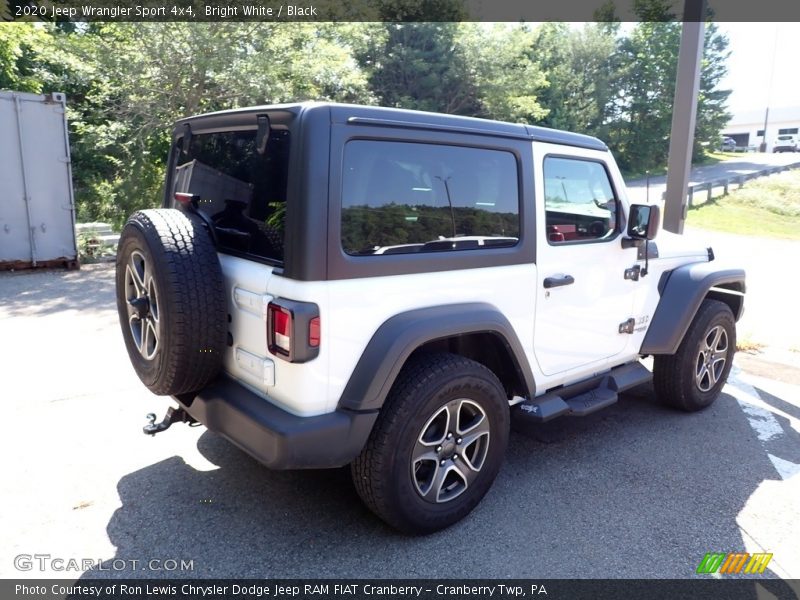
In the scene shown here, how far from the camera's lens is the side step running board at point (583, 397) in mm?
3414

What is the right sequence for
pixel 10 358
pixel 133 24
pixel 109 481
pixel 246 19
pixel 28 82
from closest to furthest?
pixel 109 481 → pixel 10 358 → pixel 133 24 → pixel 246 19 → pixel 28 82

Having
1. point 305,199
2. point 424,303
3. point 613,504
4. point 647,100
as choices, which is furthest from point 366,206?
point 647,100

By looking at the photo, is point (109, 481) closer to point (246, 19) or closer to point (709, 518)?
point (709, 518)

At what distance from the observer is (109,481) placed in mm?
→ 3383

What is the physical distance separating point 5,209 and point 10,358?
4599 millimetres

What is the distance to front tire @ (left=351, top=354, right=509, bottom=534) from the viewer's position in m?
2.72

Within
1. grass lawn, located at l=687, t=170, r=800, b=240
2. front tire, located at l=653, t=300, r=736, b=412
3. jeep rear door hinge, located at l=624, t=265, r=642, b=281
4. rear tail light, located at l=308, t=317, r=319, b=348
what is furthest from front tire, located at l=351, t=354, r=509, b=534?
grass lawn, located at l=687, t=170, r=800, b=240

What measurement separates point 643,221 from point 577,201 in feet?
1.58

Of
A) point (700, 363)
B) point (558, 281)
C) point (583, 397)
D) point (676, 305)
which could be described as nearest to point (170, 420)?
point (558, 281)

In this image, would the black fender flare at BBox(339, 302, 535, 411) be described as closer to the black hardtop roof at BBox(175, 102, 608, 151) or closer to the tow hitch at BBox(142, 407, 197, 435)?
the black hardtop roof at BBox(175, 102, 608, 151)

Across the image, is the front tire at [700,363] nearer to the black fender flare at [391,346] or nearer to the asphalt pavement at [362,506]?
the asphalt pavement at [362,506]

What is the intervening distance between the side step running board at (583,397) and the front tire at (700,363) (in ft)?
0.84

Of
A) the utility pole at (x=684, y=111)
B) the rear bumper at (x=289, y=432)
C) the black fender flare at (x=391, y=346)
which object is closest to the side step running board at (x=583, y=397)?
the black fender flare at (x=391, y=346)

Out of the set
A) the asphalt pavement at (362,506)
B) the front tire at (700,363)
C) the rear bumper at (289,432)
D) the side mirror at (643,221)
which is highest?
the side mirror at (643,221)
